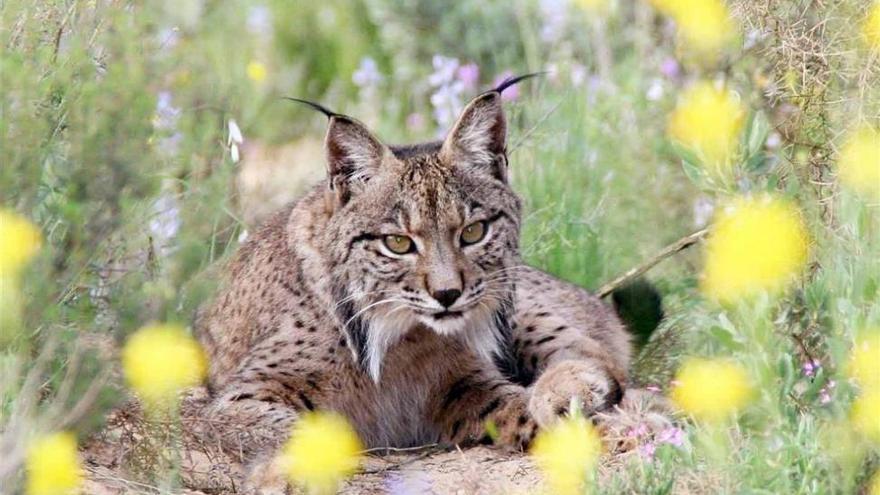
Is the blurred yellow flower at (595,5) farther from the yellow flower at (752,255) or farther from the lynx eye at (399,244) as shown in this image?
the yellow flower at (752,255)

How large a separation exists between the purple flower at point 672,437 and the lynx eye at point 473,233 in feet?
2.86

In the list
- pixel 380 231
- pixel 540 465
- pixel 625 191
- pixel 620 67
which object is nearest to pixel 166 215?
pixel 380 231

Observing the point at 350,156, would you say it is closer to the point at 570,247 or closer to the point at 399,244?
the point at 399,244

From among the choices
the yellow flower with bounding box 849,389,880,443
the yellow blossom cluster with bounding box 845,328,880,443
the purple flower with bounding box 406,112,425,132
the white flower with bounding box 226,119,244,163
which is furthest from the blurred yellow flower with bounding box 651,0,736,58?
the purple flower with bounding box 406,112,425,132

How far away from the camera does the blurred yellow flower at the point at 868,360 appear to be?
128 inches

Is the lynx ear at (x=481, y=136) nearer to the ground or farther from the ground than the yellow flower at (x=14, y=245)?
farther from the ground

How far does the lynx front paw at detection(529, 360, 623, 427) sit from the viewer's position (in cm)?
495

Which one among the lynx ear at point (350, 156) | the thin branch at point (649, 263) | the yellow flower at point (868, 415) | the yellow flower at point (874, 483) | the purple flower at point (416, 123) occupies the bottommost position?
the yellow flower at point (874, 483)

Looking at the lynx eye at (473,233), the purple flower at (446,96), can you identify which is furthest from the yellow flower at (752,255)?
the purple flower at (446,96)

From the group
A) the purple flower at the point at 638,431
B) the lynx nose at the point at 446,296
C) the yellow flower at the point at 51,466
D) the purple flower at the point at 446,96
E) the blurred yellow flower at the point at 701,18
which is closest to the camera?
the yellow flower at the point at 51,466

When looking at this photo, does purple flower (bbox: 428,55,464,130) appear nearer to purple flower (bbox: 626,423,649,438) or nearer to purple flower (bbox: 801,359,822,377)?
purple flower (bbox: 626,423,649,438)

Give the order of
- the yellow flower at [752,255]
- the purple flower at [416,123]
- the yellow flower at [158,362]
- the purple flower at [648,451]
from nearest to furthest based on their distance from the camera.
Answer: the yellow flower at [752,255] < the yellow flower at [158,362] < the purple flower at [648,451] < the purple flower at [416,123]

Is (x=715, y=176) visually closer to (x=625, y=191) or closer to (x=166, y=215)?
(x=166, y=215)

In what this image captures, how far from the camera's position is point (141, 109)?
455cm
